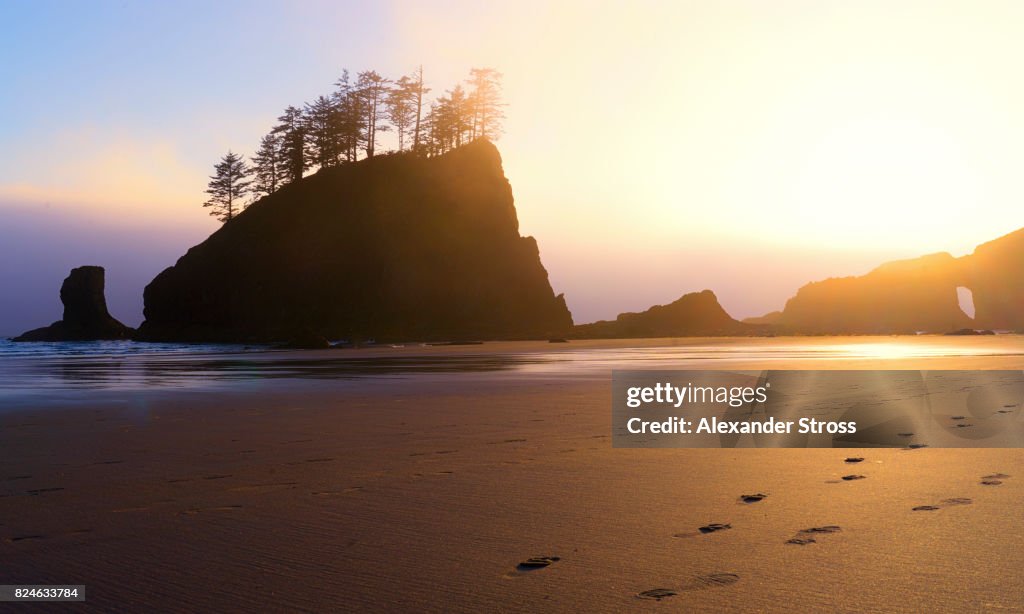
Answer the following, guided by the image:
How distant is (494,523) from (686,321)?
88578mm


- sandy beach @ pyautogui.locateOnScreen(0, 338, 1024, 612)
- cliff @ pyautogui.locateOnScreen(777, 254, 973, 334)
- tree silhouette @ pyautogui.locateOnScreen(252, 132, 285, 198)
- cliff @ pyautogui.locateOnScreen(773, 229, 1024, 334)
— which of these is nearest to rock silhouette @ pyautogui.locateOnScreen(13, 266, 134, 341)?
tree silhouette @ pyautogui.locateOnScreen(252, 132, 285, 198)

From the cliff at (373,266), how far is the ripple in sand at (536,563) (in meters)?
60.5

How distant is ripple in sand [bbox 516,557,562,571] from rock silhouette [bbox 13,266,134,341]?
415 ft

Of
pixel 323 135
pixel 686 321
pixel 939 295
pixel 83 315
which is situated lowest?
pixel 686 321

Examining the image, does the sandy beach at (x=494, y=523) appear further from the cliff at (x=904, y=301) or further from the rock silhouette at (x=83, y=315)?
the cliff at (x=904, y=301)

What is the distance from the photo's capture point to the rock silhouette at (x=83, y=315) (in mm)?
115312

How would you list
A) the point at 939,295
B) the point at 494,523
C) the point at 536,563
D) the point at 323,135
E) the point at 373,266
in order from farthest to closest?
the point at 939,295 → the point at 323,135 → the point at 373,266 → the point at 494,523 → the point at 536,563

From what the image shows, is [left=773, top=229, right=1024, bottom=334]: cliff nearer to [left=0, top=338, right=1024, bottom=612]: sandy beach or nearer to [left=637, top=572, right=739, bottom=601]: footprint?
[left=0, top=338, right=1024, bottom=612]: sandy beach

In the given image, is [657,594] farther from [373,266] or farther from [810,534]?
[373,266]

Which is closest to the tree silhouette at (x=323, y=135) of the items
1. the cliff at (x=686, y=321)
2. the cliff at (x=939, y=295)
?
the cliff at (x=686, y=321)

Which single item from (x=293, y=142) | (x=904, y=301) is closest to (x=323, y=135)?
(x=293, y=142)

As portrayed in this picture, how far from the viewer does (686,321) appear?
297 ft

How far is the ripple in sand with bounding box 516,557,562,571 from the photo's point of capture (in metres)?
3.60

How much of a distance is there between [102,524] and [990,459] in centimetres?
660
